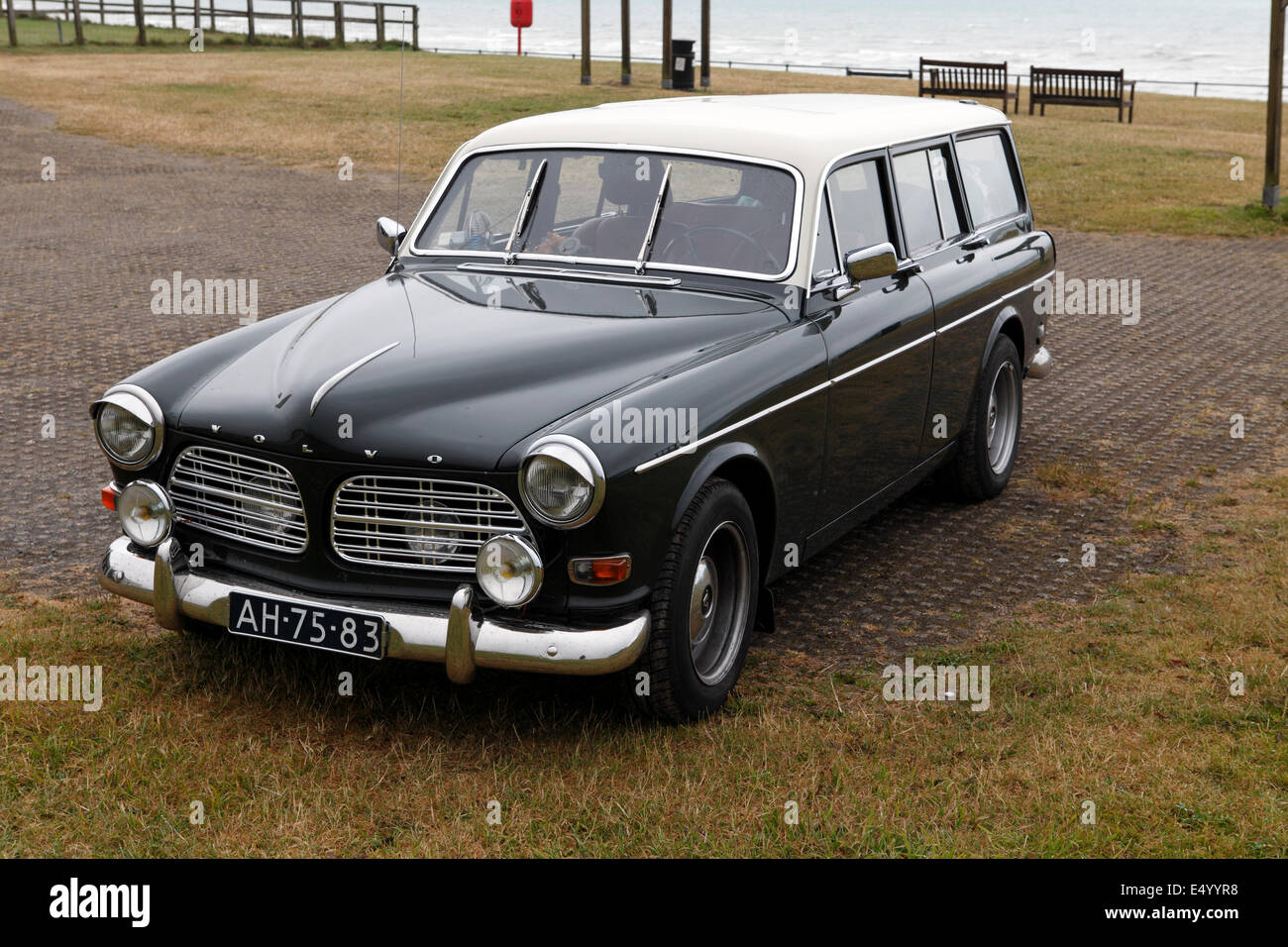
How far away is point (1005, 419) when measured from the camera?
23.5 ft

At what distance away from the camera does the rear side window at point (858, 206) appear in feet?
17.8

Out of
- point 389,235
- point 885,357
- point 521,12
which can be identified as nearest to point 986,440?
point 885,357

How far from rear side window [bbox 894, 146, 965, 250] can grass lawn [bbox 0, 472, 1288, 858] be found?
1.94 meters

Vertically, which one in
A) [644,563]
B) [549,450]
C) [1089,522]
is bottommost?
[1089,522]

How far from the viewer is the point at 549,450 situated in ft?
12.5

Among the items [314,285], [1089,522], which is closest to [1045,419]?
[1089,522]

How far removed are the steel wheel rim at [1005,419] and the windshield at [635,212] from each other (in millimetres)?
2287

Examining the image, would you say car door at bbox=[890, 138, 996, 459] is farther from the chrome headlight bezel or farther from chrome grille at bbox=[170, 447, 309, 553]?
the chrome headlight bezel

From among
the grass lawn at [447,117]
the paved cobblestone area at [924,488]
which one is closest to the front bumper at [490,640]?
the paved cobblestone area at [924,488]

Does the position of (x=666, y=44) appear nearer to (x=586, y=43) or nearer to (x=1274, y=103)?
(x=586, y=43)

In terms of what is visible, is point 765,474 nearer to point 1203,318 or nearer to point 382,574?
point 382,574

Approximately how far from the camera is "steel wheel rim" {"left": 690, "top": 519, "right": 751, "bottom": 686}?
446 cm

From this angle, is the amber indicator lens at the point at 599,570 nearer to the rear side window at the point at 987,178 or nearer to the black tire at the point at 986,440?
the black tire at the point at 986,440

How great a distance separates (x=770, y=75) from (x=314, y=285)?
27139 mm
